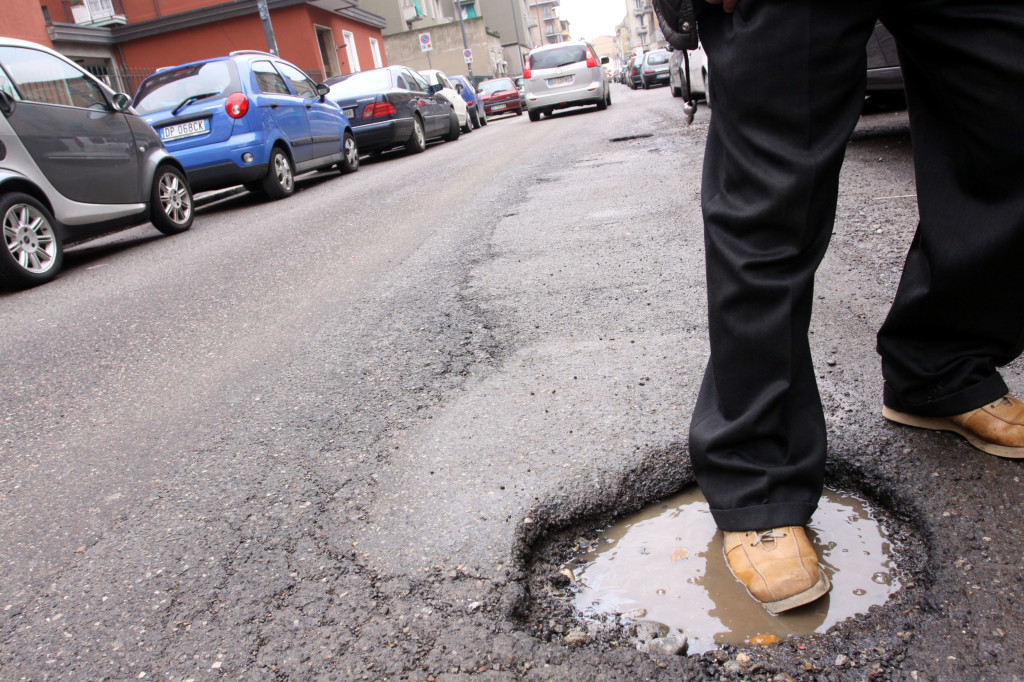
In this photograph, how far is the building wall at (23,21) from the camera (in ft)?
53.8

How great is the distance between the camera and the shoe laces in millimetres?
1469

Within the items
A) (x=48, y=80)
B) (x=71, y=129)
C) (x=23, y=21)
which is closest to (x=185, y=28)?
(x=23, y=21)

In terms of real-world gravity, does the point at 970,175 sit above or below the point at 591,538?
above

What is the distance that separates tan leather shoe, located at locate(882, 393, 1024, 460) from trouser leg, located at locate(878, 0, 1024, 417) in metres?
0.03

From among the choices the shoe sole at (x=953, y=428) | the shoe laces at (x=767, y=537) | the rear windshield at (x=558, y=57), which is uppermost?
the rear windshield at (x=558, y=57)

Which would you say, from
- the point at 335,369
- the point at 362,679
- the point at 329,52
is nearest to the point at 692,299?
the point at 335,369

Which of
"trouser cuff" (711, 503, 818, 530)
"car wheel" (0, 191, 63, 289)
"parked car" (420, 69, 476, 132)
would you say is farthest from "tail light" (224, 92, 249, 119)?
"parked car" (420, 69, 476, 132)

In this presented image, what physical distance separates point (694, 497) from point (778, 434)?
424 millimetres

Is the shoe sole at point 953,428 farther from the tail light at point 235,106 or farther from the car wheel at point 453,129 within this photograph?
the car wheel at point 453,129

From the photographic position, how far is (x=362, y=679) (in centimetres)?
133

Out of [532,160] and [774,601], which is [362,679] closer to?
[774,601]

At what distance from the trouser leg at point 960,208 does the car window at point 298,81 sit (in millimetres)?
9110

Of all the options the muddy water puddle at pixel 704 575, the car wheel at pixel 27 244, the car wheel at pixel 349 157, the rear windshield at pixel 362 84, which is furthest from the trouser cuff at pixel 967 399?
the rear windshield at pixel 362 84

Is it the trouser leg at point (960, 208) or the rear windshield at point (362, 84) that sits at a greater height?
the rear windshield at point (362, 84)
